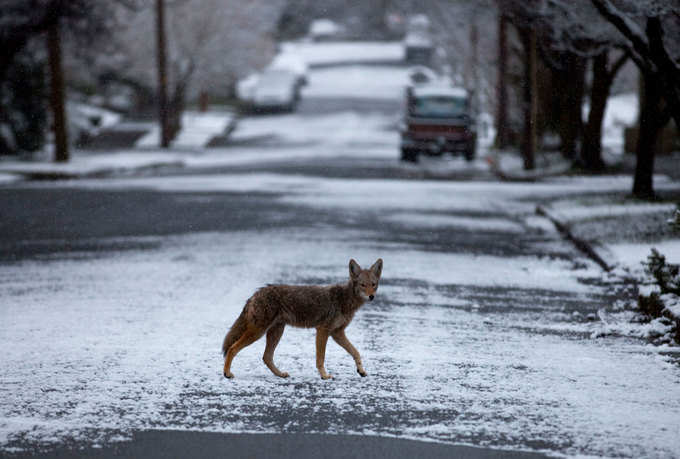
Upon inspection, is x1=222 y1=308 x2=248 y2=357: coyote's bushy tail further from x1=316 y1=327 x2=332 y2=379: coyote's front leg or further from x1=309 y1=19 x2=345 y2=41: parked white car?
x1=309 y1=19 x2=345 y2=41: parked white car

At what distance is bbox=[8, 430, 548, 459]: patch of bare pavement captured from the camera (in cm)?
621

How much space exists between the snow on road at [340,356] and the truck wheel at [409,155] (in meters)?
22.3

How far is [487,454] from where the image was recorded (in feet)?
20.6

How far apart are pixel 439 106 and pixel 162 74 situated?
1199 centimetres

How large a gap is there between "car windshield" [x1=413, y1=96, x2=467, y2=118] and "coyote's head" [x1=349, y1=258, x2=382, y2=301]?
31392 millimetres

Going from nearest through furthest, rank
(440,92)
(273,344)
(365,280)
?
1. (365,280)
2. (273,344)
3. (440,92)

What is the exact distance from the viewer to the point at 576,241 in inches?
665

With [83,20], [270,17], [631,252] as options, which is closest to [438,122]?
[83,20]

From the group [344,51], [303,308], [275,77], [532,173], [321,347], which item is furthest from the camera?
[344,51]

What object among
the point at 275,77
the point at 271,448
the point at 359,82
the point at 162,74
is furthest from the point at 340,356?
the point at 359,82

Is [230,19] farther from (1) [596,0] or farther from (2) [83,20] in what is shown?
(1) [596,0]

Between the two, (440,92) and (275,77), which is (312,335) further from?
(275,77)

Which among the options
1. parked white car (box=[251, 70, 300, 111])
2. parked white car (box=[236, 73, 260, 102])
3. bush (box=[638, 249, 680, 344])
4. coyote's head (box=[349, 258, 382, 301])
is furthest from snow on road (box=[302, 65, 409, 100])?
coyote's head (box=[349, 258, 382, 301])

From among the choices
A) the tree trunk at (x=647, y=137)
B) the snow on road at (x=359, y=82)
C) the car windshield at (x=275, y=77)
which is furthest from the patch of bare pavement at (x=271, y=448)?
the snow on road at (x=359, y=82)
